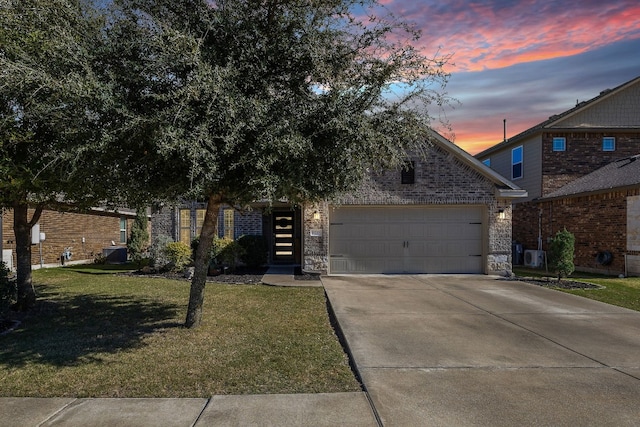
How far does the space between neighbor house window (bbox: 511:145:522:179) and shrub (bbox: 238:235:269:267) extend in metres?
13.2

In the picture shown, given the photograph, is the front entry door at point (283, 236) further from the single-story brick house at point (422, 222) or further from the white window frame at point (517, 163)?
the white window frame at point (517, 163)

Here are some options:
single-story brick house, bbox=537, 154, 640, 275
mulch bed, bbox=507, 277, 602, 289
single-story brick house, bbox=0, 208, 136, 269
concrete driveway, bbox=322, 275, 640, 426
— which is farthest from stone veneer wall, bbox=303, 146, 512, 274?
single-story brick house, bbox=0, 208, 136, 269

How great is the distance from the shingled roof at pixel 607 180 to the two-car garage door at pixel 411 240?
515cm

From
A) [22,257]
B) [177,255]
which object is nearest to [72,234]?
[177,255]

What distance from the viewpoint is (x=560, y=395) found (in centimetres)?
429

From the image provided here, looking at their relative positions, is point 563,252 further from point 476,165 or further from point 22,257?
point 22,257

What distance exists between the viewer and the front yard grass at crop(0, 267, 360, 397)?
4508 mm

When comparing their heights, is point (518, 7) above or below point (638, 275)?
above

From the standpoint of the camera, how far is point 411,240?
13758mm

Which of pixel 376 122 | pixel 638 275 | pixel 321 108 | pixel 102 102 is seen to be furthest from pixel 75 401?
pixel 638 275

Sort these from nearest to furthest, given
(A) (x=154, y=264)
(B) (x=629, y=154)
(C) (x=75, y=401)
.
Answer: (C) (x=75, y=401) < (A) (x=154, y=264) < (B) (x=629, y=154)

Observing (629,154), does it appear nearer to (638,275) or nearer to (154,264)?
(638,275)

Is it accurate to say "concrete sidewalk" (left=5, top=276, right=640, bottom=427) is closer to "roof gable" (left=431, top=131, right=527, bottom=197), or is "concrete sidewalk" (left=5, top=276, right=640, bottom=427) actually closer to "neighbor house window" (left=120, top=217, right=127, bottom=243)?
"roof gable" (left=431, top=131, right=527, bottom=197)

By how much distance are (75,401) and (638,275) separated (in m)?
16.1
